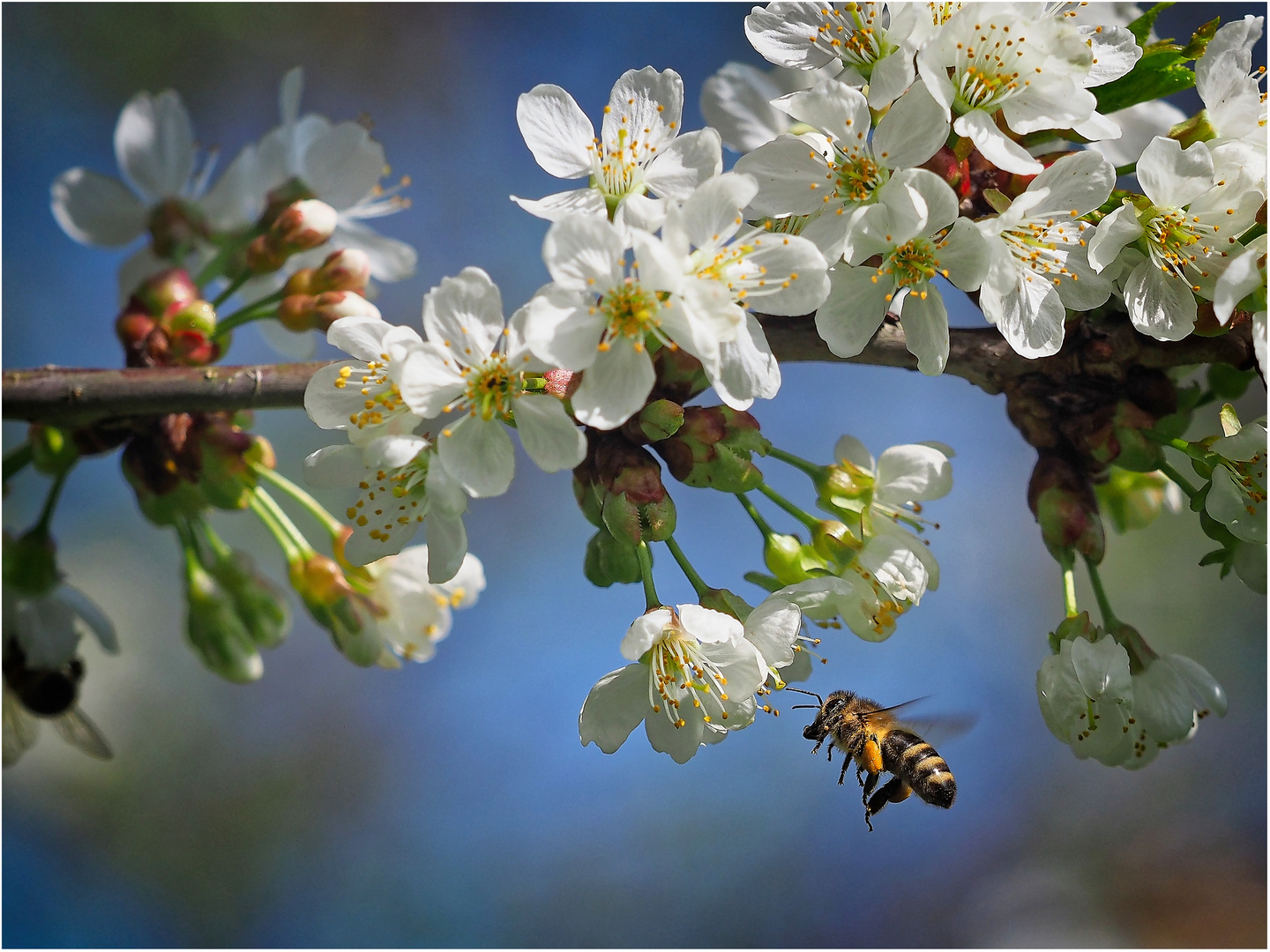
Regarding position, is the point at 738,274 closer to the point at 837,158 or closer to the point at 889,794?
the point at 837,158

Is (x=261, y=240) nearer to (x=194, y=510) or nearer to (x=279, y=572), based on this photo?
(x=194, y=510)

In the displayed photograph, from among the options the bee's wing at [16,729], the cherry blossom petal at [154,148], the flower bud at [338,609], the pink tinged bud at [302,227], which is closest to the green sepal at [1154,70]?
the pink tinged bud at [302,227]

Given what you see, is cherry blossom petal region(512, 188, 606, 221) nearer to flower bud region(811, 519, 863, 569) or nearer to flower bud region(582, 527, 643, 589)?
flower bud region(582, 527, 643, 589)

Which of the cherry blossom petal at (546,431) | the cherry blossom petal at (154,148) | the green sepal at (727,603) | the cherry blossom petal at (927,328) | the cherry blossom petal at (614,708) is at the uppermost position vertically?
the cherry blossom petal at (154,148)

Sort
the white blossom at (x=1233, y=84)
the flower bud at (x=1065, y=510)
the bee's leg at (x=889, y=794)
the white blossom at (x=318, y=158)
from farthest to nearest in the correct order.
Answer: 1. the white blossom at (x=318, y=158)
2. the bee's leg at (x=889, y=794)
3. the flower bud at (x=1065, y=510)
4. the white blossom at (x=1233, y=84)

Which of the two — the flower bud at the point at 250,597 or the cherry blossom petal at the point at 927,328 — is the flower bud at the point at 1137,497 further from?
the flower bud at the point at 250,597

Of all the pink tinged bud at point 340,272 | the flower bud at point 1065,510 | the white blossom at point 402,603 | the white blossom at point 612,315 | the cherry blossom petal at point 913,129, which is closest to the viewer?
the white blossom at point 612,315

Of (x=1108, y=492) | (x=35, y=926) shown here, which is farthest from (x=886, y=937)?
(x=35, y=926)
